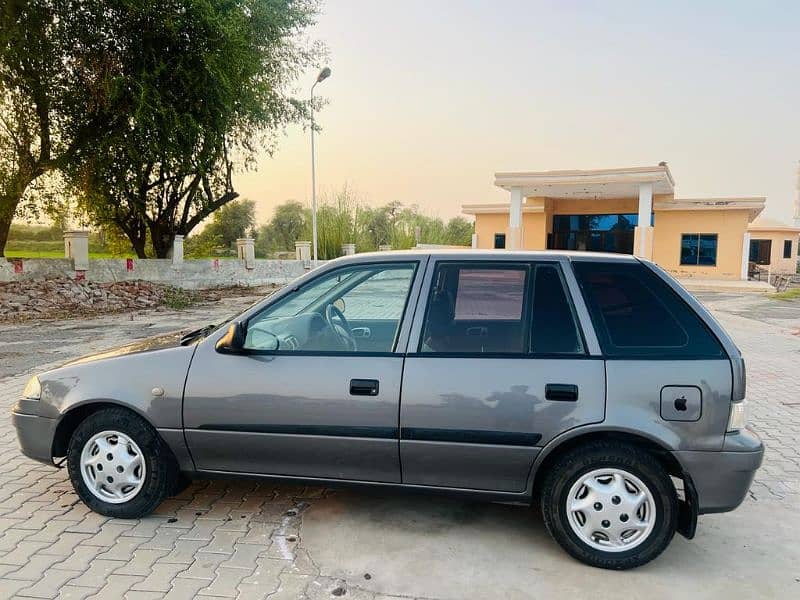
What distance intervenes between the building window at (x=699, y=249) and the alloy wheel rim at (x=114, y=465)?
31498 millimetres

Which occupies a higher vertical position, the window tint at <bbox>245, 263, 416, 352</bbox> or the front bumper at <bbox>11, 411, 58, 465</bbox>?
the window tint at <bbox>245, 263, 416, 352</bbox>

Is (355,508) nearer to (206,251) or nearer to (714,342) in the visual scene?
(714,342)

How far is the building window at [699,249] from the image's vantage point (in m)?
29.2

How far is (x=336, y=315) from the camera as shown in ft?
12.4

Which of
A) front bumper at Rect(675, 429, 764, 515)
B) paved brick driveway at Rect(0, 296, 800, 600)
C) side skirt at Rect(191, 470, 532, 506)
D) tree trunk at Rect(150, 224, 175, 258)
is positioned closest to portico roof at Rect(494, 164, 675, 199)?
tree trunk at Rect(150, 224, 175, 258)

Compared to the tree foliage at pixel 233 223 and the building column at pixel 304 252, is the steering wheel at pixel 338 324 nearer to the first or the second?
the building column at pixel 304 252

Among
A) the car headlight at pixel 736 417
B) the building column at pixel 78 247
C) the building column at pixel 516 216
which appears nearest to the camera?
the car headlight at pixel 736 417

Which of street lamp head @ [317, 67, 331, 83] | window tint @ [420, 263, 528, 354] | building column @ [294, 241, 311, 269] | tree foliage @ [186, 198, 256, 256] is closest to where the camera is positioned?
window tint @ [420, 263, 528, 354]

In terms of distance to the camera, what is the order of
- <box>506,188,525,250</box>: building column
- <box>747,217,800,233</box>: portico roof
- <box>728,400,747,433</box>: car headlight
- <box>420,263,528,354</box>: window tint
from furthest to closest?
<box>747,217,800,233</box>: portico roof
<box>506,188,525,250</box>: building column
<box>420,263,528,354</box>: window tint
<box>728,400,747,433</box>: car headlight

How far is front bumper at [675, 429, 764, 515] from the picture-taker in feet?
9.38

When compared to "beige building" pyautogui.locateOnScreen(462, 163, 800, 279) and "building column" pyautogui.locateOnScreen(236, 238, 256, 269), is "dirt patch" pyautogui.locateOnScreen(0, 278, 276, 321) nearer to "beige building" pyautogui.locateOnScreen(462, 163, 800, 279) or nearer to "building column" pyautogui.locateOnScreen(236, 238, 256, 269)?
"building column" pyautogui.locateOnScreen(236, 238, 256, 269)

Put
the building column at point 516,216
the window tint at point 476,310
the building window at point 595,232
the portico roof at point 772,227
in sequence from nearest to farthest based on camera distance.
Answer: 1. the window tint at point 476,310
2. the building column at point 516,216
3. the building window at point 595,232
4. the portico roof at point 772,227

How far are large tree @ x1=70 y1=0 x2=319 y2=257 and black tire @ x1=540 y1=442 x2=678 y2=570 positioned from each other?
1559cm

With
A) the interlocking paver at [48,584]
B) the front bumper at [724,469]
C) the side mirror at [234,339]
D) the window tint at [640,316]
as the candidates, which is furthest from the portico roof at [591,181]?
the interlocking paver at [48,584]
